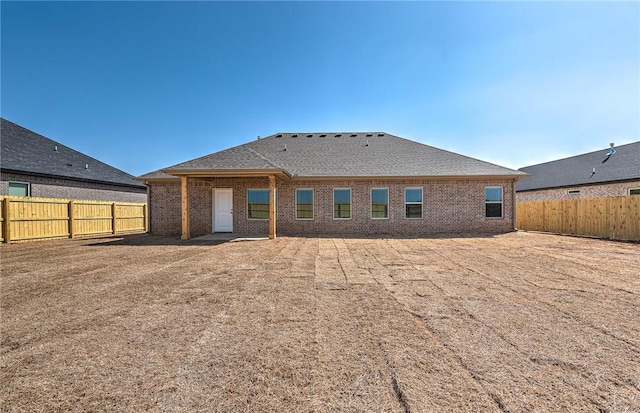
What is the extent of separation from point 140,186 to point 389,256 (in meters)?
21.2

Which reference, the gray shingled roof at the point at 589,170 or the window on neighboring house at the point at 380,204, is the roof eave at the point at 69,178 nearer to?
the window on neighboring house at the point at 380,204

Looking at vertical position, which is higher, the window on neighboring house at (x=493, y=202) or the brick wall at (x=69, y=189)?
the brick wall at (x=69, y=189)

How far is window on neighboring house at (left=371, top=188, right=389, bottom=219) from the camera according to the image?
1445 centimetres

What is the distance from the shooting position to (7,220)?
36.3ft

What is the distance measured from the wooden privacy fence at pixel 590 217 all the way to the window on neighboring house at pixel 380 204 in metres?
9.00

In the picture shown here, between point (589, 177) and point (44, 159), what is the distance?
3334cm

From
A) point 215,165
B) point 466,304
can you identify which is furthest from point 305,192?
point 466,304

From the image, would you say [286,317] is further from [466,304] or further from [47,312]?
[47,312]

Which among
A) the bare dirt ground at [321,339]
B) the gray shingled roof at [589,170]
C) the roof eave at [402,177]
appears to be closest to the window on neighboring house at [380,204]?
the roof eave at [402,177]

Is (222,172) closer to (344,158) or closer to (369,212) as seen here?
(344,158)

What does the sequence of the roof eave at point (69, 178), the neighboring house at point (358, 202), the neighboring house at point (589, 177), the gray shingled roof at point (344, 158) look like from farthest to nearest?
the neighboring house at point (589, 177), the neighboring house at point (358, 202), the roof eave at point (69, 178), the gray shingled roof at point (344, 158)

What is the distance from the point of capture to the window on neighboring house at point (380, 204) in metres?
14.4

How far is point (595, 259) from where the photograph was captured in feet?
26.2

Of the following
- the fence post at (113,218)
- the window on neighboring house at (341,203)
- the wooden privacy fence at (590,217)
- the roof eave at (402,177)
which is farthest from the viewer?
the fence post at (113,218)
